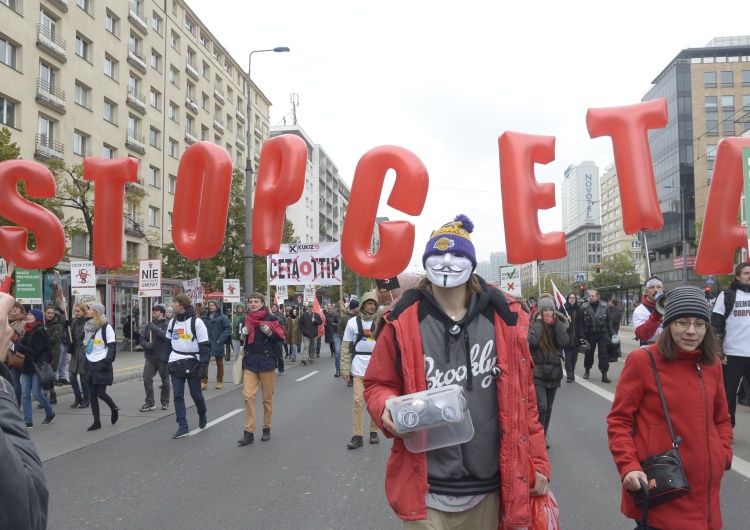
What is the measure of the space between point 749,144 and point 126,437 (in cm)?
874

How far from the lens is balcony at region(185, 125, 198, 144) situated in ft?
148

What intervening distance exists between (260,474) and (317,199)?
7672 centimetres

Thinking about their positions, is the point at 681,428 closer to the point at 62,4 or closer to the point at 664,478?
the point at 664,478

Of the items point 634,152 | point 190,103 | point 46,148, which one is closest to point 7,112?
point 46,148

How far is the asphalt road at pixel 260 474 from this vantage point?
4.84 m

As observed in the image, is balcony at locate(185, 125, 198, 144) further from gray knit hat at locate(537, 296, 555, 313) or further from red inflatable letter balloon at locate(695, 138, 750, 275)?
red inflatable letter balloon at locate(695, 138, 750, 275)

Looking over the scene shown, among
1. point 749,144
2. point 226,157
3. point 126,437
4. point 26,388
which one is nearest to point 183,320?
point 126,437

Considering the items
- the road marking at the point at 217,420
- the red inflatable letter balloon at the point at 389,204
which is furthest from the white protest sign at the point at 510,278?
the red inflatable letter balloon at the point at 389,204

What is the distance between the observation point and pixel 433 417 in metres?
2.40

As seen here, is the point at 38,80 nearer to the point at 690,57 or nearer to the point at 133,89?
the point at 133,89

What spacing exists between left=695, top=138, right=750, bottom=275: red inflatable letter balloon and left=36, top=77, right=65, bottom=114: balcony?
95.7 feet

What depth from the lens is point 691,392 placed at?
2861 millimetres

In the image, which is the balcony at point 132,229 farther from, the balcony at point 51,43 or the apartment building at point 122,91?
the balcony at point 51,43

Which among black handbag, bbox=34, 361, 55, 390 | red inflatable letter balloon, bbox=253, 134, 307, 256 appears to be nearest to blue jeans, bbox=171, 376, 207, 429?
red inflatable letter balloon, bbox=253, 134, 307, 256
